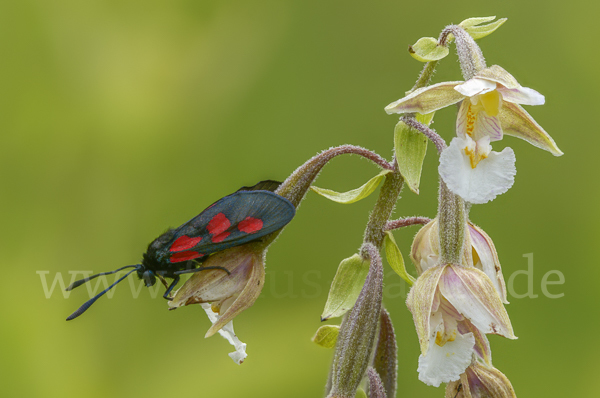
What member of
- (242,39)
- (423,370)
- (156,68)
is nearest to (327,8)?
(242,39)

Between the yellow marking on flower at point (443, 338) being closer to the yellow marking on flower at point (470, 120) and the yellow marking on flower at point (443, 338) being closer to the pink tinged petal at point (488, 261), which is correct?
the pink tinged petal at point (488, 261)

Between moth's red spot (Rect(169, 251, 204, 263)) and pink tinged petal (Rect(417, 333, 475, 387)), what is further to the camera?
moth's red spot (Rect(169, 251, 204, 263))

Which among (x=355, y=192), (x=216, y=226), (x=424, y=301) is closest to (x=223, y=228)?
(x=216, y=226)

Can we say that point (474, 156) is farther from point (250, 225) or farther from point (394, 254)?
point (250, 225)

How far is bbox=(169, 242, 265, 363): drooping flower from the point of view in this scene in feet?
3.95

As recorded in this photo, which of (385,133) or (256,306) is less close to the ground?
(385,133)

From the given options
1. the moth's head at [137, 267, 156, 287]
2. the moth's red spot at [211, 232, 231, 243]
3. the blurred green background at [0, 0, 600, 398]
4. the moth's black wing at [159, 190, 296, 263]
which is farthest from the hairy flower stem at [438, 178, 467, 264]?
the blurred green background at [0, 0, 600, 398]

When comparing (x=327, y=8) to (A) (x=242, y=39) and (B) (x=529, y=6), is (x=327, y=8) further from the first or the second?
(B) (x=529, y=6)

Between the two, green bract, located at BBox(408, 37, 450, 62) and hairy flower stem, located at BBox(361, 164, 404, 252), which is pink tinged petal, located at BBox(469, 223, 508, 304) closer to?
hairy flower stem, located at BBox(361, 164, 404, 252)

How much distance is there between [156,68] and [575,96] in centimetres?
175

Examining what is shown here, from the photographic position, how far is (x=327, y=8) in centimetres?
293

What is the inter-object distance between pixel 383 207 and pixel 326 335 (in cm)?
32

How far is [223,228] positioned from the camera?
1.19 meters

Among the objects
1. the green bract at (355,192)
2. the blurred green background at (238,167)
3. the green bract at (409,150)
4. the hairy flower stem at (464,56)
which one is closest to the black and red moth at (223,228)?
the green bract at (355,192)
